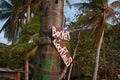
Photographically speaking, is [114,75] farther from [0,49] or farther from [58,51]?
[58,51]

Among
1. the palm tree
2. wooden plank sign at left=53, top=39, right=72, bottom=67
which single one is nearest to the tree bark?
wooden plank sign at left=53, top=39, right=72, bottom=67

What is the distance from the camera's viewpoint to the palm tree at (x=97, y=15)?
28328 mm

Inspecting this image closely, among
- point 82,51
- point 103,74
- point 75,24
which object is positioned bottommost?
point 103,74

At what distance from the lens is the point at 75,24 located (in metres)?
32.8

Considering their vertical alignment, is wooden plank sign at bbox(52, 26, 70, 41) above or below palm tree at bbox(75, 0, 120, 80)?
below

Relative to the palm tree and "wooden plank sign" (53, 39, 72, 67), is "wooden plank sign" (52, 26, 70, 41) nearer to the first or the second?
"wooden plank sign" (53, 39, 72, 67)

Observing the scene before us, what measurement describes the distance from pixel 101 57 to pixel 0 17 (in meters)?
13.1

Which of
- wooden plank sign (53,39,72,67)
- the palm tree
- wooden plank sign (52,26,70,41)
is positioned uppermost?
the palm tree

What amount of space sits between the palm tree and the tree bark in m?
23.6

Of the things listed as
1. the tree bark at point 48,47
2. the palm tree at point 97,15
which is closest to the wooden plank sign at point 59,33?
the tree bark at point 48,47

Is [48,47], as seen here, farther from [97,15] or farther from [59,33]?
[97,15]

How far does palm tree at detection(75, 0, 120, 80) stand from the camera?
92.9ft

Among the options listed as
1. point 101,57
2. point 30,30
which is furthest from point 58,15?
point 101,57

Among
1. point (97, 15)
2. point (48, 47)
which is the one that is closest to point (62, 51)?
point (48, 47)
